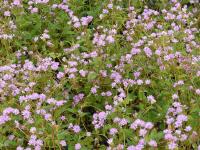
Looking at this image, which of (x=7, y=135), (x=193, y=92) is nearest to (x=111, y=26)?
(x=193, y=92)

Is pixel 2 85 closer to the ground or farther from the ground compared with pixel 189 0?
closer to the ground

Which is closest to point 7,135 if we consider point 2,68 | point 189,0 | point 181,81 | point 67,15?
point 2,68

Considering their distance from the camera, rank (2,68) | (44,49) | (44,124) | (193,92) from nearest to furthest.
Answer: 1. (44,124)
2. (193,92)
3. (2,68)
4. (44,49)

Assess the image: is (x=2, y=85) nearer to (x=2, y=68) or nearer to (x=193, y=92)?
(x=2, y=68)

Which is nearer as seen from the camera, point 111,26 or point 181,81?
point 181,81

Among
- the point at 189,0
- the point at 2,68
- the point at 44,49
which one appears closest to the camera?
the point at 2,68

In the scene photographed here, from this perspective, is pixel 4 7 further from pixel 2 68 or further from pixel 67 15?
pixel 2 68

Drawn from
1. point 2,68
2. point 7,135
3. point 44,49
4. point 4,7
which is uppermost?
point 4,7
